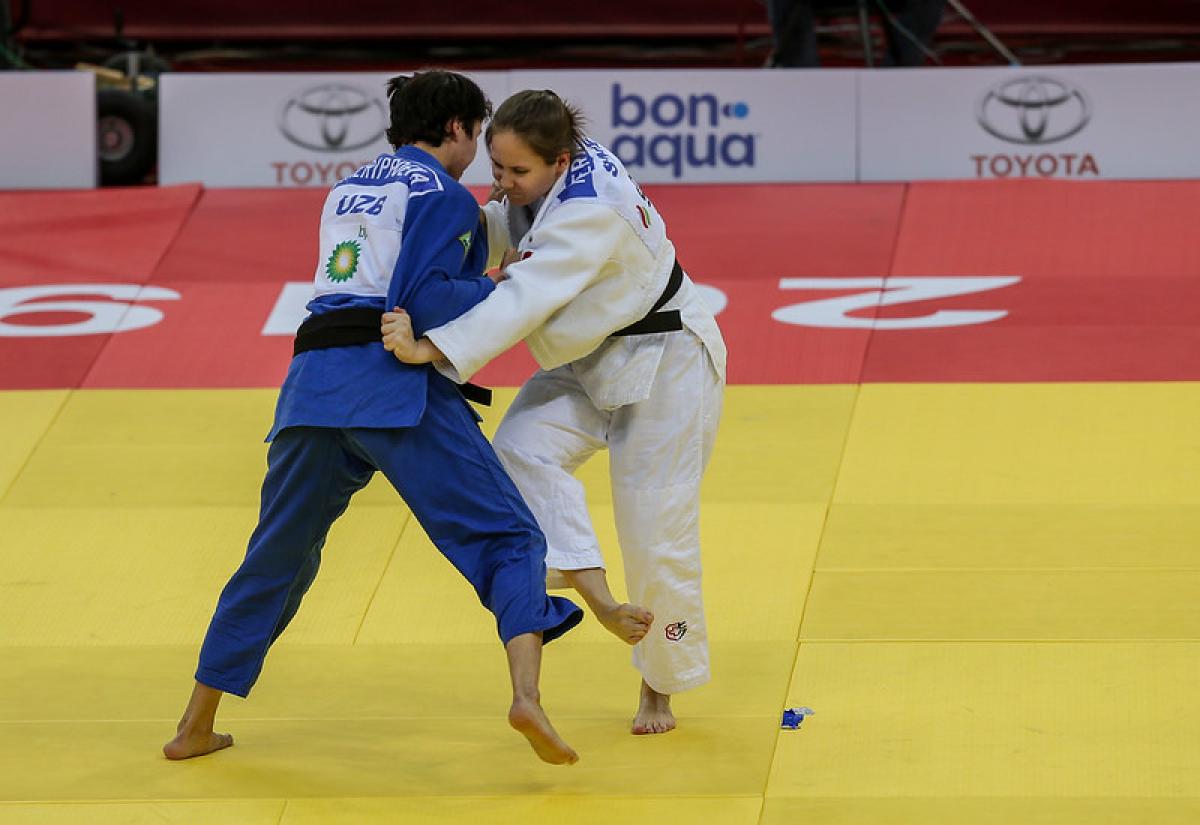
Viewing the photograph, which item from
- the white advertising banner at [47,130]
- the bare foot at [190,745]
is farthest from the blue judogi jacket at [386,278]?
the white advertising banner at [47,130]

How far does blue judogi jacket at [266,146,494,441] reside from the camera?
4449 millimetres

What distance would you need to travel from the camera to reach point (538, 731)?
14.1ft

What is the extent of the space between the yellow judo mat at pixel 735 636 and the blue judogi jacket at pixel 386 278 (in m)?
0.91

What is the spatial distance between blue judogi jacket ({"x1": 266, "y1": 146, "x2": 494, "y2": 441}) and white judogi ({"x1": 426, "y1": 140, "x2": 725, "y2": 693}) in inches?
4.8

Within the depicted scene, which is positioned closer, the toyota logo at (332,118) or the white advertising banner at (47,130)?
the toyota logo at (332,118)

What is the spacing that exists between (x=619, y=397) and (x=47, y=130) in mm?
7098

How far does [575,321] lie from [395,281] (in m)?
0.46

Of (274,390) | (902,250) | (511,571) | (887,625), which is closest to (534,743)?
(511,571)

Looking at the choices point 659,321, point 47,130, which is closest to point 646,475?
point 659,321

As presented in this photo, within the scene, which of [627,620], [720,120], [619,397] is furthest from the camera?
[720,120]

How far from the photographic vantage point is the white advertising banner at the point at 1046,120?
10500mm

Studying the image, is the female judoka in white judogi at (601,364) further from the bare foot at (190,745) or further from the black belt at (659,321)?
the bare foot at (190,745)

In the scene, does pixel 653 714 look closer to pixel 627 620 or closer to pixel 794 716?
pixel 794 716

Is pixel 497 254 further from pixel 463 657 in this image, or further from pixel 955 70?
pixel 955 70
